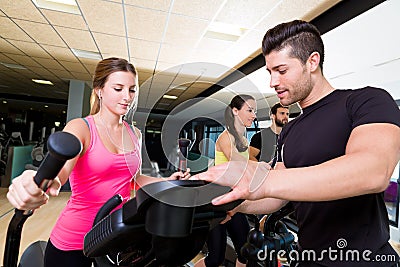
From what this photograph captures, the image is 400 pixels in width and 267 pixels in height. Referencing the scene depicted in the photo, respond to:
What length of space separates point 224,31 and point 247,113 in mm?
3231

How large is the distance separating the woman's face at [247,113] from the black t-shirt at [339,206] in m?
0.35

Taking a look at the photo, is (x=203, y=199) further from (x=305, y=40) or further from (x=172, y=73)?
(x=305, y=40)

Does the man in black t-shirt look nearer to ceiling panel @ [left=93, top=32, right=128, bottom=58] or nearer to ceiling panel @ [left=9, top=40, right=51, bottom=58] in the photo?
ceiling panel @ [left=93, top=32, right=128, bottom=58]

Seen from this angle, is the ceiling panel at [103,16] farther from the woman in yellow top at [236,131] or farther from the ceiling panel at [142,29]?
the woman in yellow top at [236,131]

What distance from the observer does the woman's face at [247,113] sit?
514 millimetres

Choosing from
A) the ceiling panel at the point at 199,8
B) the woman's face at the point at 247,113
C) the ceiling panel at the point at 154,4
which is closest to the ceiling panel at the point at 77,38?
the ceiling panel at the point at 154,4

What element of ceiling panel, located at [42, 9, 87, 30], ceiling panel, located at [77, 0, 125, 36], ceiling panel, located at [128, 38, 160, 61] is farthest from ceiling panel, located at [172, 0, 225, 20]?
ceiling panel, located at [42, 9, 87, 30]

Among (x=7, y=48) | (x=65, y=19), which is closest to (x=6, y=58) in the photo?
(x=7, y=48)

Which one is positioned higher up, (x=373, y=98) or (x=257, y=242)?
(x=373, y=98)

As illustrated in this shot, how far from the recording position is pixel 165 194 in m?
0.38

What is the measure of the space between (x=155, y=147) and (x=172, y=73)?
0.39 ft

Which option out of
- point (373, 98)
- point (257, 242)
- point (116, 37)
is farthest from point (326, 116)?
point (116, 37)

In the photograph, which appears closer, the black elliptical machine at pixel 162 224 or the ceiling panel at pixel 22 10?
the black elliptical machine at pixel 162 224

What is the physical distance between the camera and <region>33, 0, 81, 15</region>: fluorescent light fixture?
127 inches
